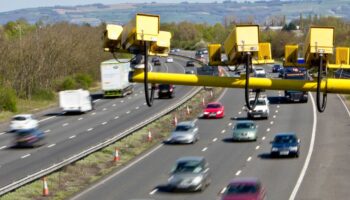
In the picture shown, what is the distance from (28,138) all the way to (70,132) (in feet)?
29.7

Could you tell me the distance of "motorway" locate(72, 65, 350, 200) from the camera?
37188mm

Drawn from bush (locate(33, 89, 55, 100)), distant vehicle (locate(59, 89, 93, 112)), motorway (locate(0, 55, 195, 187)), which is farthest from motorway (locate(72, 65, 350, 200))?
bush (locate(33, 89, 55, 100))

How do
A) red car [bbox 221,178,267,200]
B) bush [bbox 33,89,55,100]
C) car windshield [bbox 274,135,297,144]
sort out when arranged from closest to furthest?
1. red car [bbox 221,178,267,200]
2. car windshield [bbox 274,135,297,144]
3. bush [bbox 33,89,55,100]

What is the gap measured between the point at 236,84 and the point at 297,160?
127ft

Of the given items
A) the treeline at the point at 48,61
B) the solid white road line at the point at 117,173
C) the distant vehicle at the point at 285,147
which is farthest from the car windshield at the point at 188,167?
the treeline at the point at 48,61

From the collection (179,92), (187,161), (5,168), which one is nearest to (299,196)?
(187,161)

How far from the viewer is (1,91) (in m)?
77.1

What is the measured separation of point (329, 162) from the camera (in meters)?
46.6

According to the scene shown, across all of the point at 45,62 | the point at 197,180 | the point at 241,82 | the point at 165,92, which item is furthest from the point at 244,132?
the point at 241,82

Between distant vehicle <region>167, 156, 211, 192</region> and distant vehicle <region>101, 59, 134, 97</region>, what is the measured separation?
43330 millimetres

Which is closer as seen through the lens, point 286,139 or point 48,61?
point 286,139

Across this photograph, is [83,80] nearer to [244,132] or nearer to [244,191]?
[244,132]

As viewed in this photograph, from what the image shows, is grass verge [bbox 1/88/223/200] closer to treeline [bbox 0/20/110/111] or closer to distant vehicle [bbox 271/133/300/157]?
distant vehicle [bbox 271/133/300/157]

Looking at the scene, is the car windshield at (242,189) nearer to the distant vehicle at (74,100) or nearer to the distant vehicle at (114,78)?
the distant vehicle at (74,100)
